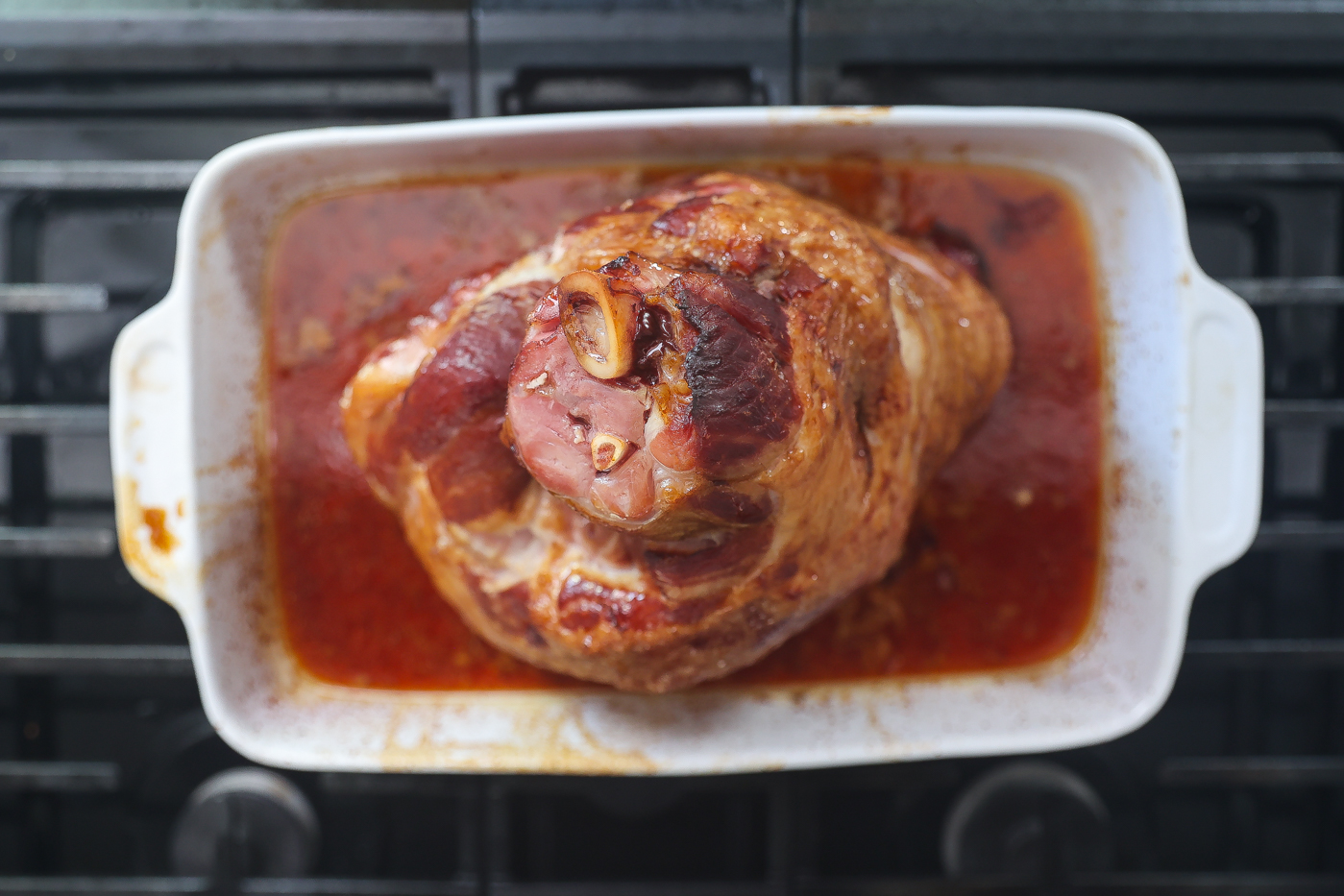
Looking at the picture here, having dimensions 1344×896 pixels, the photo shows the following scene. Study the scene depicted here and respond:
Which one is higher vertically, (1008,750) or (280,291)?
(280,291)

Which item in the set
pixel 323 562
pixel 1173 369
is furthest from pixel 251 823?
pixel 1173 369

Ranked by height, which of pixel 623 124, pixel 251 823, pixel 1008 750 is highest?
pixel 623 124

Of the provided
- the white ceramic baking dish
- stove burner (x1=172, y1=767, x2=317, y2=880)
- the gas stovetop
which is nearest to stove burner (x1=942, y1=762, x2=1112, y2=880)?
the gas stovetop

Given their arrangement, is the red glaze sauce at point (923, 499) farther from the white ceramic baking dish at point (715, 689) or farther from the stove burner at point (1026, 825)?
the stove burner at point (1026, 825)

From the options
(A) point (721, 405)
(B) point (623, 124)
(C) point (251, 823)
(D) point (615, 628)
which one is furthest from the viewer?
(C) point (251, 823)

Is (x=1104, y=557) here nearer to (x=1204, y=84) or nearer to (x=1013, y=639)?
(x=1013, y=639)

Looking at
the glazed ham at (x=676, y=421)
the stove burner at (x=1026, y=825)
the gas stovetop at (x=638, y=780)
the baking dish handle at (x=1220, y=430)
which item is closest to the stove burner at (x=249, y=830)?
the gas stovetop at (x=638, y=780)

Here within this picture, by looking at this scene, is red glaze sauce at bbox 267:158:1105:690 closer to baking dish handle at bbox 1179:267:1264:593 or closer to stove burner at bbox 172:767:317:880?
baking dish handle at bbox 1179:267:1264:593
